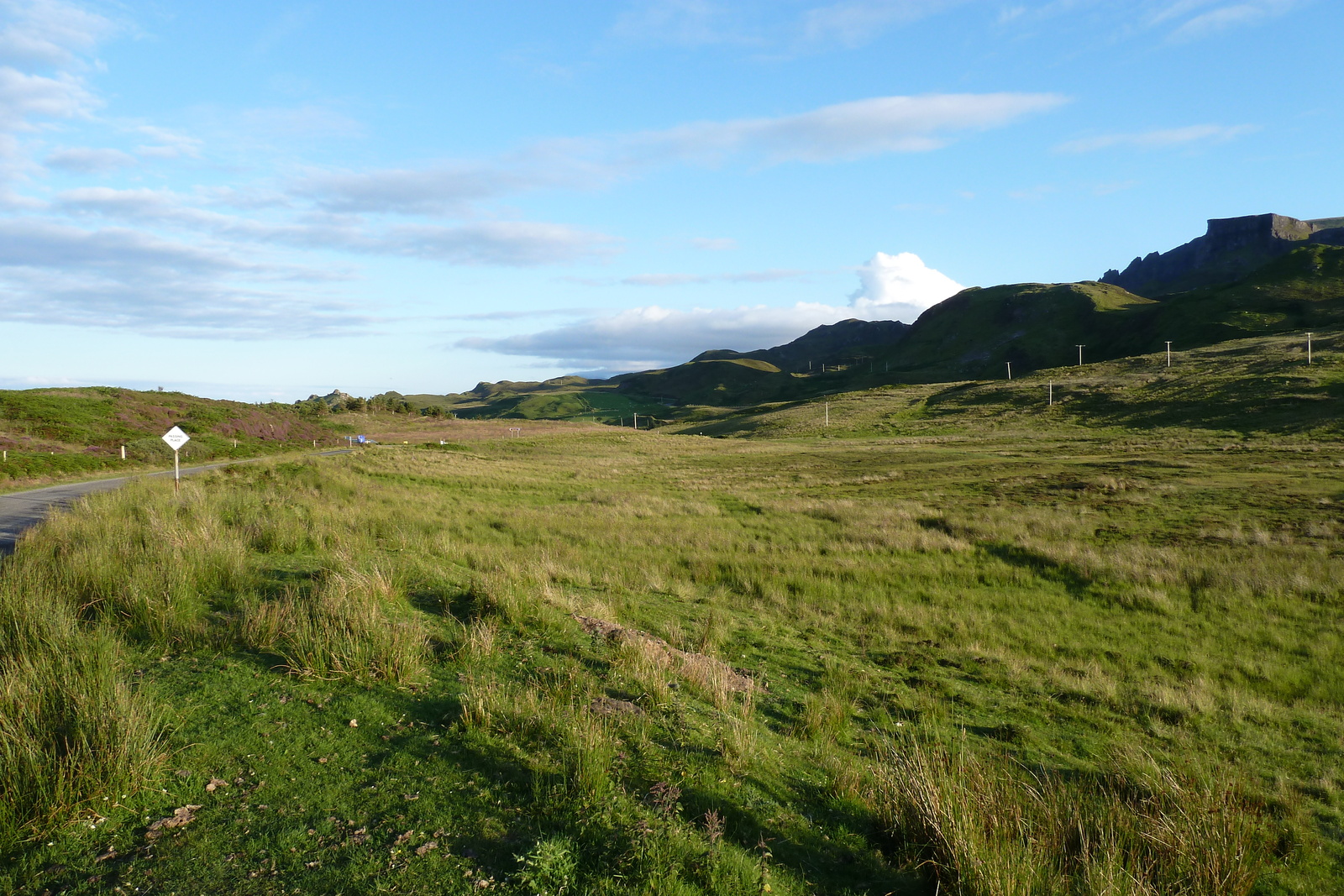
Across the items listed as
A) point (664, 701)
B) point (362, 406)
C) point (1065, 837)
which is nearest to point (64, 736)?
point (664, 701)

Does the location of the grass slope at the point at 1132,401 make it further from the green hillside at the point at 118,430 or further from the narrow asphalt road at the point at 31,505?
the narrow asphalt road at the point at 31,505

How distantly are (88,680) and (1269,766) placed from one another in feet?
39.2

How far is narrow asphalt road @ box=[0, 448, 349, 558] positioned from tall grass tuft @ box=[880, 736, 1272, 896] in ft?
47.7

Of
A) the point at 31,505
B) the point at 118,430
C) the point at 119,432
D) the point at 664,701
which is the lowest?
the point at 664,701

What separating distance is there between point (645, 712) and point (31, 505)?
921 inches

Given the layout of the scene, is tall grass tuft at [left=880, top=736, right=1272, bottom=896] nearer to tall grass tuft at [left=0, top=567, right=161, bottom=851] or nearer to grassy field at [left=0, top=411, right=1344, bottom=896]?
grassy field at [left=0, top=411, right=1344, bottom=896]

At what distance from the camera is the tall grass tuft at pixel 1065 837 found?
4234 millimetres

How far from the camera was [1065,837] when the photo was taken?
16.1 ft

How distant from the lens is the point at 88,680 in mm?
5047

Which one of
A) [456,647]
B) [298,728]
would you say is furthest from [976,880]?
[456,647]

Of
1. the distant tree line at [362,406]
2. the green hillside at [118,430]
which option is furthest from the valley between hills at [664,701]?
the distant tree line at [362,406]

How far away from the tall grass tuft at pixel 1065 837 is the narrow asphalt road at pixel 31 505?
14.5 m

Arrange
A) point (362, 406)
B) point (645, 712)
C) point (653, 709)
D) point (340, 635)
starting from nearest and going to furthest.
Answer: point (645, 712)
point (653, 709)
point (340, 635)
point (362, 406)

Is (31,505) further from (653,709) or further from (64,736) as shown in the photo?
(653,709)
